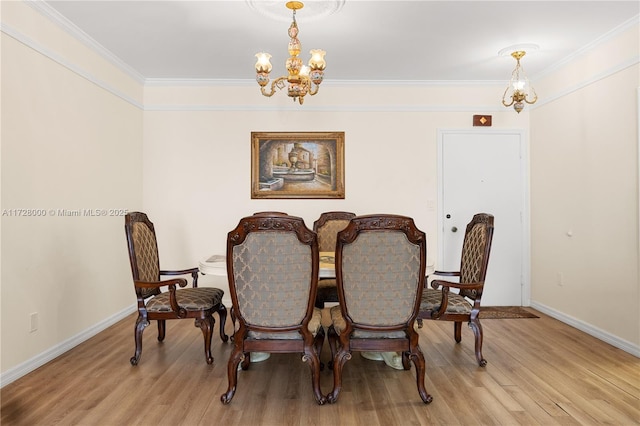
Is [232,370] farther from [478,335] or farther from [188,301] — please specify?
[478,335]

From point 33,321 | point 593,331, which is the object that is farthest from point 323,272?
point 593,331

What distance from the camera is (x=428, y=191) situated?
4578 mm

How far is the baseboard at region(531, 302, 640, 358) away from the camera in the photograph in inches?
121

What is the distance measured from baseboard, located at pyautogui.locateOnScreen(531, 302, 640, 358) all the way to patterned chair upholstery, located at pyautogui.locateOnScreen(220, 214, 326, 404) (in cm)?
260

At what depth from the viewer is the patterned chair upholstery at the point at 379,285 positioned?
7.02 ft

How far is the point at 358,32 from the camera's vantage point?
332 cm

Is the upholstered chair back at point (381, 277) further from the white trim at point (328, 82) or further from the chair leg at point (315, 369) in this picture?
the white trim at point (328, 82)

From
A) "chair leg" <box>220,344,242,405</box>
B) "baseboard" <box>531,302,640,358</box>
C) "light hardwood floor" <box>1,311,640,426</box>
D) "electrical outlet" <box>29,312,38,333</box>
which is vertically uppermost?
"electrical outlet" <box>29,312,38,333</box>

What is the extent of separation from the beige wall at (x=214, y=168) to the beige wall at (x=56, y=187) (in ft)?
0.04

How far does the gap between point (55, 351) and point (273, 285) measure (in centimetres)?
204

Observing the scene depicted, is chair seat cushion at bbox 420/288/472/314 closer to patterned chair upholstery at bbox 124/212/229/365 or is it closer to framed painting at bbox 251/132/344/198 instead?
patterned chair upholstery at bbox 124/212/229/365

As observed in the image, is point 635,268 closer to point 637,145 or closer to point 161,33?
point 637,145

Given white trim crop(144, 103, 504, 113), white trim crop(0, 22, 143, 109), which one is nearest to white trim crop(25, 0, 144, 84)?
white trim crop(0, 22, 143, 109)

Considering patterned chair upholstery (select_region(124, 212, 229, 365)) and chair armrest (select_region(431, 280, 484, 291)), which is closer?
chair armrest (select_region(431, 280, 484, 291))
